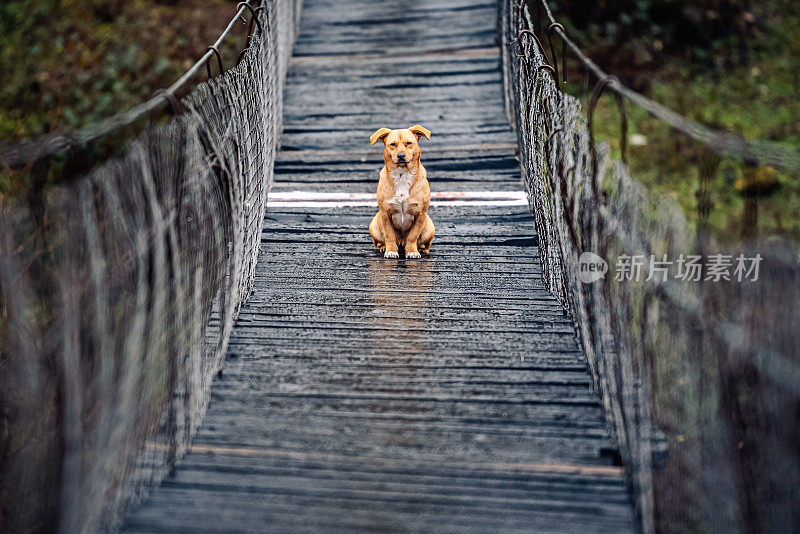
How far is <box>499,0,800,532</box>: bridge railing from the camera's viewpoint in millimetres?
1623

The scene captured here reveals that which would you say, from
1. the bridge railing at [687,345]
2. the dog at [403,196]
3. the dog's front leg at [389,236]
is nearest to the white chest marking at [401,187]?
the dog at [403,196]

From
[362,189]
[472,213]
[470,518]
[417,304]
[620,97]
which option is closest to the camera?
[470,518]

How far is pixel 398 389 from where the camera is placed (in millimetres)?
2832

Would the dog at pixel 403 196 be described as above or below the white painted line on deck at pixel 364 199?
above

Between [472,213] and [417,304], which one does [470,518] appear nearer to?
[417,304]

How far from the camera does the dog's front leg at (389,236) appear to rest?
13.0ft

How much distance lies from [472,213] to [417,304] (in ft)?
4.26

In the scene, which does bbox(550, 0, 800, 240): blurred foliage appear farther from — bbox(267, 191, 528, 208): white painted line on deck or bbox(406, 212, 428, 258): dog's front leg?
bbox(406, 212, 428, 258): dog's front leg

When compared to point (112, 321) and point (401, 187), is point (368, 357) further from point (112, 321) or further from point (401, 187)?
point (112, 321)

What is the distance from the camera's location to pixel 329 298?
3.58 meters

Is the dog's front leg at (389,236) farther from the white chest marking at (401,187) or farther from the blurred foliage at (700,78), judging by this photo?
the blurred foliage at (700,78)

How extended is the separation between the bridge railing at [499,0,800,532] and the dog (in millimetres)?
1029

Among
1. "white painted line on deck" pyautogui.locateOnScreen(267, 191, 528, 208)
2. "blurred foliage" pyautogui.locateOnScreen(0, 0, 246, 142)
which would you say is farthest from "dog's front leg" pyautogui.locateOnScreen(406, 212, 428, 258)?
"blurred foliage" pyautogui.locateOnScreen(0, 0, 246, 142)

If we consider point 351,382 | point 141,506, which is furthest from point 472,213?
point 141,506
